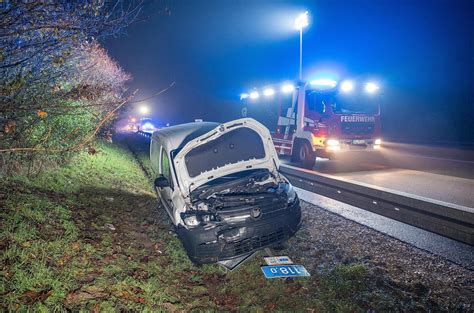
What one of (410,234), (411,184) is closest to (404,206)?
(410,234)

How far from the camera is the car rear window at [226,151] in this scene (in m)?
4.63

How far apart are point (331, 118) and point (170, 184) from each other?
6.59m

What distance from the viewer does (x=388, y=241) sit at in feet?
15.0

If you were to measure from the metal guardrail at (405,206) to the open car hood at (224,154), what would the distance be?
2.55 meters

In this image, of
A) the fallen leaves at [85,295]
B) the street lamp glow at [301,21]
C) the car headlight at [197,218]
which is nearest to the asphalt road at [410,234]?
the car headlight at [197,218]

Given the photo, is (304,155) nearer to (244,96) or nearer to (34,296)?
(244,96)

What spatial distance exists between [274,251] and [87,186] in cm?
459

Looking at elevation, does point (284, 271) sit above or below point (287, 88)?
below

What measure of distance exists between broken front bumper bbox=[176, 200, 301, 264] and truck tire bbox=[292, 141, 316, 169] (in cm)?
645

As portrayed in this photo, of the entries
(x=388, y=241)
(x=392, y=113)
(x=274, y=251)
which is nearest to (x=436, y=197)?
(x=388, y=241)

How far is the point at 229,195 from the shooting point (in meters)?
4.28

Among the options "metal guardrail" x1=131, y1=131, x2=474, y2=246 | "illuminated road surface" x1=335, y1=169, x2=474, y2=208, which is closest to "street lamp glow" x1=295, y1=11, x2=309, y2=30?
"illuminated road surface" x1=335, y1=169, x2=474, y2=208

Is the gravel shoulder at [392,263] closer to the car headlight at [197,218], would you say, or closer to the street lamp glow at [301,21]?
the car headlight at [197,218]

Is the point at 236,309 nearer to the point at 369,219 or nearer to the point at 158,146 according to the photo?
the point at 369,219
